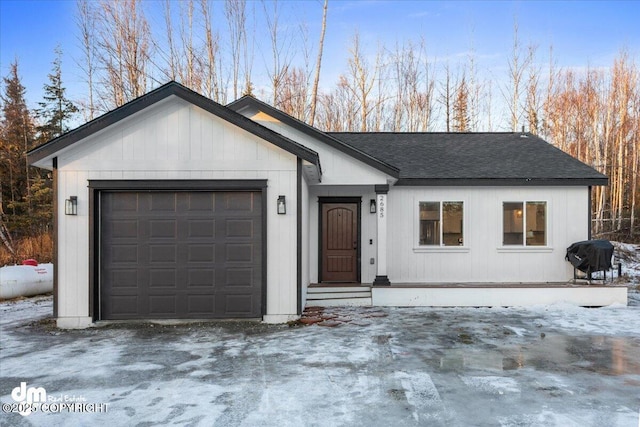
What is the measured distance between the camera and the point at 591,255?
30.8ft

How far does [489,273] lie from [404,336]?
4.64 m

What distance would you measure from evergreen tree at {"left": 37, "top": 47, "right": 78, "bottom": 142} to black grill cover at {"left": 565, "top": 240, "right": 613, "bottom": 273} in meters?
24.5

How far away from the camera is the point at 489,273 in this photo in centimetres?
1018

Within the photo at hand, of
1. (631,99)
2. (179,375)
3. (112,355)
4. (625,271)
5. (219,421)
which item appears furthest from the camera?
(631,99)

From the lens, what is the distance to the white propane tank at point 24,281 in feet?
32.6

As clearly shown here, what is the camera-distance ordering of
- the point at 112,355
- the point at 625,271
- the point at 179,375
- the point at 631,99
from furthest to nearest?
the point at 631,99
the point at 625,271
the point at 112,355
the point at 179,375

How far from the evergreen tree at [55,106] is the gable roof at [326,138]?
17.9m

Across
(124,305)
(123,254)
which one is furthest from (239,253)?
(124,305)

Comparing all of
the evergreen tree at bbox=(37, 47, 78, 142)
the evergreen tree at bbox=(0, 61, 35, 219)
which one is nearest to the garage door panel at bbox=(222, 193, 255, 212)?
the evergreen tree at bbox=(0, 61, 35, 219)

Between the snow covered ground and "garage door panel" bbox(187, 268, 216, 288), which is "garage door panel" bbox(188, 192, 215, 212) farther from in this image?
the snow covered ground

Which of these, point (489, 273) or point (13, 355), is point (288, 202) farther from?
point (489, 273)

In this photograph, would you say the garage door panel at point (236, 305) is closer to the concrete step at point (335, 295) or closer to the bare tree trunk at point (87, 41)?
the concrete step at point (335, 295)

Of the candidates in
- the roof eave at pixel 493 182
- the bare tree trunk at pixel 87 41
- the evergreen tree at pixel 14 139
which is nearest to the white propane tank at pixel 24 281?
the roof eave at pixel 493 182

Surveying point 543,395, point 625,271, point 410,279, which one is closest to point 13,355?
point 543,395
